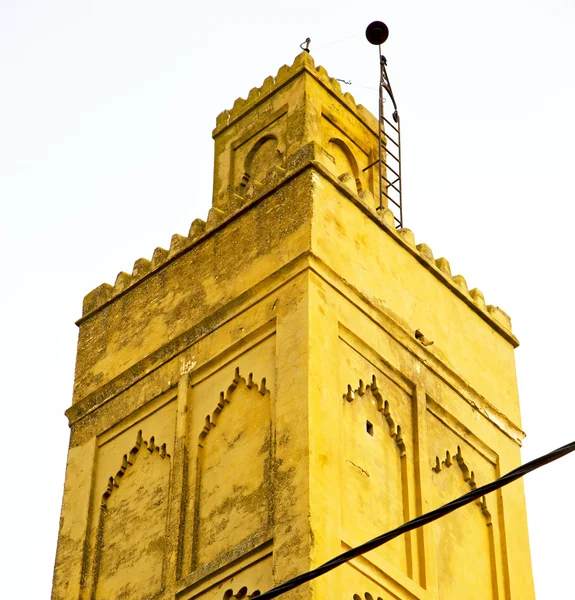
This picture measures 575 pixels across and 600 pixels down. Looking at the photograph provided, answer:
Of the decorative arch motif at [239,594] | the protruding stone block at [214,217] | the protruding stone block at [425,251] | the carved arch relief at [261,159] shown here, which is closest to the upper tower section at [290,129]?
the carved arch relief at [261,159]

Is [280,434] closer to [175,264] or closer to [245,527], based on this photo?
[245,527]

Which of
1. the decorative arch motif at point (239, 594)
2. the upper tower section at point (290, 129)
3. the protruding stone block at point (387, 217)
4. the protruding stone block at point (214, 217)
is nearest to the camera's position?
the decorative arch motif at point (239, 594)

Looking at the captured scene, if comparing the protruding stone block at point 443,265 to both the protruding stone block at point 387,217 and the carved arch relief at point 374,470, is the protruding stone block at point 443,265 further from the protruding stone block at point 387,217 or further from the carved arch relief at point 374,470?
the carved arch relief at point 374,470

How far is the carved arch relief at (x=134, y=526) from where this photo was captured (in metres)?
15.5

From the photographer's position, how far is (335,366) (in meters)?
15.4

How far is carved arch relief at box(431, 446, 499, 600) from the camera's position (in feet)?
51.6

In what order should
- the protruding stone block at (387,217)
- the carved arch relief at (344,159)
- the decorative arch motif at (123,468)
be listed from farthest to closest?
1. the carved arch relief at (344,159)
2. the protruding stone block at (387,217)
3. the decorative arch motif at (123,468)

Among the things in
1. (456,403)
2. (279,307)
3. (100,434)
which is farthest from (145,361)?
(456,403)

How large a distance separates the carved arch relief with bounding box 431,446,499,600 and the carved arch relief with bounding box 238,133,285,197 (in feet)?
12.4

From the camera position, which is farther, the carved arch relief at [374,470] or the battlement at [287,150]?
the battlement at [287,150]

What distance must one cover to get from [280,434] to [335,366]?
37.9 inches

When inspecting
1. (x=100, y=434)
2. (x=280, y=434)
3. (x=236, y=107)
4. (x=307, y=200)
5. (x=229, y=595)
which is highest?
(x=236, y=107)

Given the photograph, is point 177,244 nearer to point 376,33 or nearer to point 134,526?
point 134,526

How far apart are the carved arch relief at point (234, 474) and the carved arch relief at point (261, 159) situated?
3.11 metres
